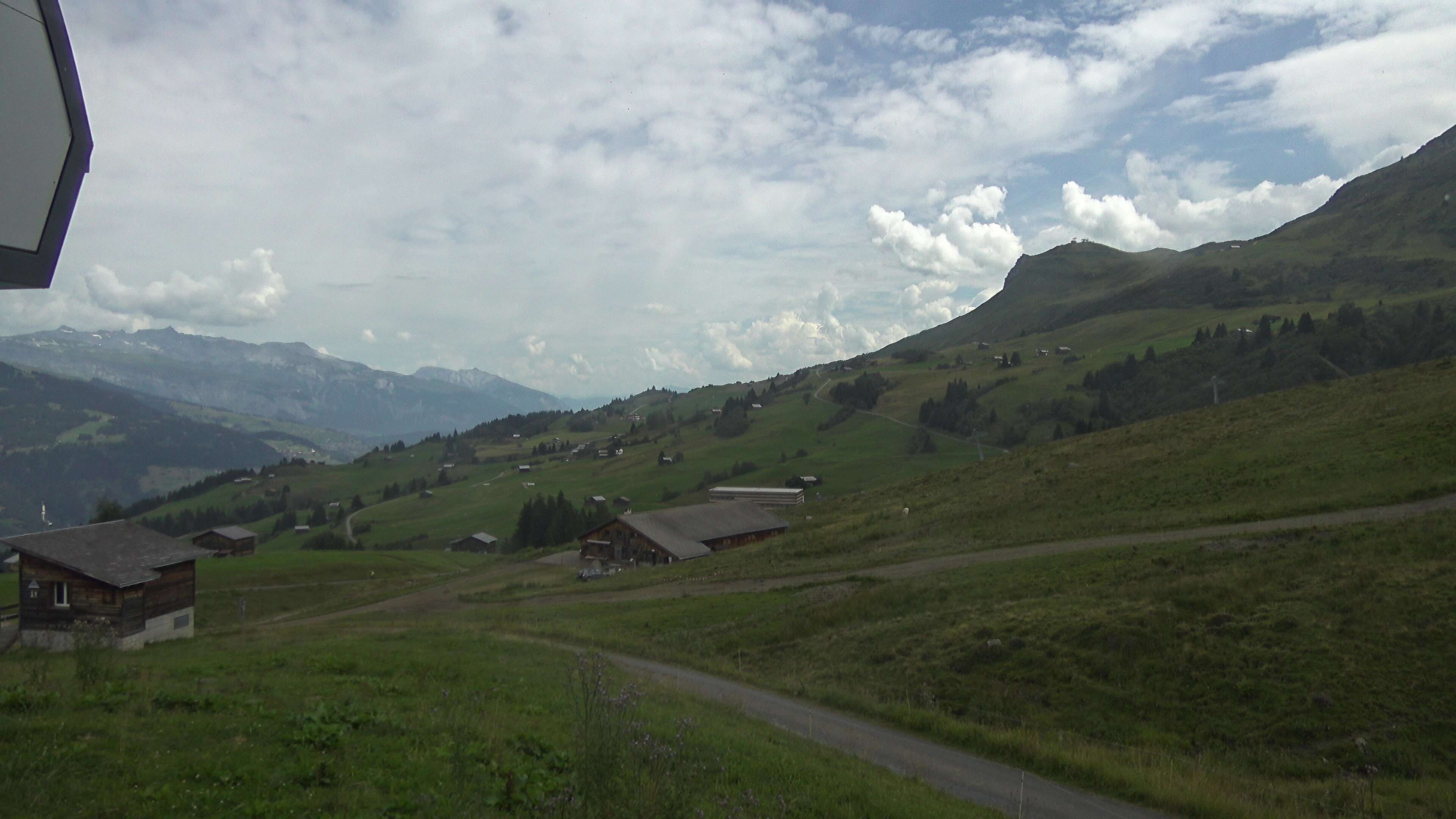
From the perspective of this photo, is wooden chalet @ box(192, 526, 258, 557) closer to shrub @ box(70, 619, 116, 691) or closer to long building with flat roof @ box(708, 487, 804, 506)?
long building with flat roof @ box(708, 487, 804, 506)

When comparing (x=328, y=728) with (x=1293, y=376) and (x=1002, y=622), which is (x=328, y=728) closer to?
(x=1002, y=622)

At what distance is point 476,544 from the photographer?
130500 mm

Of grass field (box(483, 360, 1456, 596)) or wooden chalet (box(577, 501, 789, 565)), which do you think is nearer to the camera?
grass field (box(483, 360, 1456, 596))

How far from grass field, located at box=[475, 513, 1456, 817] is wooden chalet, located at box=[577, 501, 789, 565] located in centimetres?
4688

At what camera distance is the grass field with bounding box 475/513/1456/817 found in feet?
46.8

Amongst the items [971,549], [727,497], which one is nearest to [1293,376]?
[727,497]

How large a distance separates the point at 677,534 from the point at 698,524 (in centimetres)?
427

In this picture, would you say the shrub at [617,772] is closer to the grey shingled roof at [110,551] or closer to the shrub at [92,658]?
the shrub at [92,658]

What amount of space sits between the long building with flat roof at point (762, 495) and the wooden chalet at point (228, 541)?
6893 centimetres

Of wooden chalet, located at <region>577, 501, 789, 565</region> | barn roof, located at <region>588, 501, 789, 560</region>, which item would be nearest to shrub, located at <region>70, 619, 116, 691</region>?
wooden chalet, located at <region>577, 501, 789, 565</region>

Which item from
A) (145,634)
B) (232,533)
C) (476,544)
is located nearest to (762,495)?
(476,544)

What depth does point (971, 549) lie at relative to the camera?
41.1 metres

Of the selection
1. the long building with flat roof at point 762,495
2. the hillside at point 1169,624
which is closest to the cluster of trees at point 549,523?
the long building with flat roof at point 762,495

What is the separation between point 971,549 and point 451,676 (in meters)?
31.2
